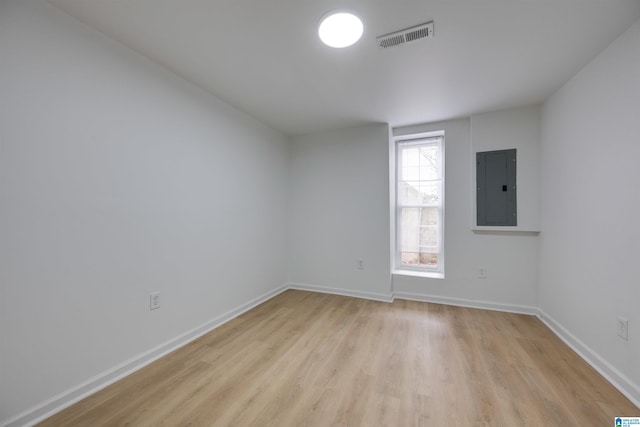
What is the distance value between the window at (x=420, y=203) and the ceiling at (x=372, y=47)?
79 cm

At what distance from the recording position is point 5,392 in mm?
1233

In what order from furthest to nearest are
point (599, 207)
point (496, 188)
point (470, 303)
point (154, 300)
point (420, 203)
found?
point (420, 203), point (470, 303), point (496, 188), point (154, 300), point (599, 207)

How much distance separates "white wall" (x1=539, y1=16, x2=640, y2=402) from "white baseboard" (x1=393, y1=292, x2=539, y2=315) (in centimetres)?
30

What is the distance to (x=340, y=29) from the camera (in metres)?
1.58

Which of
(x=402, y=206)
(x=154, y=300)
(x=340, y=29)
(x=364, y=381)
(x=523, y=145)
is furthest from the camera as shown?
(x=402, y=206)

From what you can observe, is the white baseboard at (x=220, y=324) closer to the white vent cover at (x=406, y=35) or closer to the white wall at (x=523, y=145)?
the white wall at (x=523, y=145)

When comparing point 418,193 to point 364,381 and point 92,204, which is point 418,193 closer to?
point 364,381

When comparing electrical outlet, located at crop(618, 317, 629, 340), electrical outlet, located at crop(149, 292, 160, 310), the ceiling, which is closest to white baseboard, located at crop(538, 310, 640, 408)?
electrical outlet, located at crop(618, 317, 629, 340)

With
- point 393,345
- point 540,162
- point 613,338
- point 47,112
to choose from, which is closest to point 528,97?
point 540,162

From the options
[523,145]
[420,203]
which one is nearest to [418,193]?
[420,203]

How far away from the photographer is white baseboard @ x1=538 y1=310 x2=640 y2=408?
1.51 metres

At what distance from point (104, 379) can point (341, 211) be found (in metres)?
2.83

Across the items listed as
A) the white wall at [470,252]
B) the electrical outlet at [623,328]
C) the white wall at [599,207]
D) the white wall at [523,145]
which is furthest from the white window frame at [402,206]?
the electrical outlet at [623,328]

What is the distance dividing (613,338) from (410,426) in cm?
162
